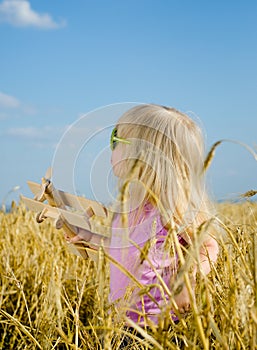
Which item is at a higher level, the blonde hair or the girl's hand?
the blonde hair

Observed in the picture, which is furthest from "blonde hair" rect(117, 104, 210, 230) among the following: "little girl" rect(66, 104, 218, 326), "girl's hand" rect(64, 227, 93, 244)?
"girl's hand" rect(64, 227, 93, 244)

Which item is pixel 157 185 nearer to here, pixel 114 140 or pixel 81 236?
pixel 114 140

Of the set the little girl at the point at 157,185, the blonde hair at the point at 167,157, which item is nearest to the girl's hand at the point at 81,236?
the little girl at the point at 157,185

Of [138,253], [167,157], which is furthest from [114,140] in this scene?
[138,253]

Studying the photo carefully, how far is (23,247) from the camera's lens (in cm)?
199

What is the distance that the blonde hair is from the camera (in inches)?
40.4

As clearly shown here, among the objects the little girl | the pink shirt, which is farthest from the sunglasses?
the pink shirt

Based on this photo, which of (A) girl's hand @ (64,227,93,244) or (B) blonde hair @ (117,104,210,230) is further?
(A) girl's hand @ (64,227,93,244)

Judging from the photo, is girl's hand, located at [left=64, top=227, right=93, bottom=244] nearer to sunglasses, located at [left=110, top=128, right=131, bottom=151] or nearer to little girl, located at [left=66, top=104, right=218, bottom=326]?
little girl, located at [left=66, top=104, right=218, bottom=326]

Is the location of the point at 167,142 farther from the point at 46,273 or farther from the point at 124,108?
the point at 46,273

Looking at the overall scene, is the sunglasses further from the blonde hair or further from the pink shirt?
the pink shirt

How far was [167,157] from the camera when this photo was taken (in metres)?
1.04

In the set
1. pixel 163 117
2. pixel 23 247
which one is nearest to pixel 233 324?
pixel 163 117

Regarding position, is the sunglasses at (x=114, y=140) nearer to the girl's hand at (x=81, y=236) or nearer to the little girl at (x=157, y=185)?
the little girl at (x=157, y=185)
